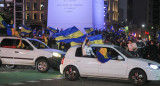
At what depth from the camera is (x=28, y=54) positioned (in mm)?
16203

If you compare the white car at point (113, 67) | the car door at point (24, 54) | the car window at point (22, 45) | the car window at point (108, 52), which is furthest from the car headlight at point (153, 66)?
the car window at point (22, 45)

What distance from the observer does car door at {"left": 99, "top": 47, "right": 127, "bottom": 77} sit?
12.2 metres

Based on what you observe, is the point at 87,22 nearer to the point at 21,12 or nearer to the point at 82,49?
the point at 21,12

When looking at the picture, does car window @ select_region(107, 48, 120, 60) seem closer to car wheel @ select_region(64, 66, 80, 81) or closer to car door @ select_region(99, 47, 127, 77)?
car door @ select_region(99, 47, 127, 77)

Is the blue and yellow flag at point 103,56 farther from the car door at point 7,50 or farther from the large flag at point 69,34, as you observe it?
the car door at point 7,50

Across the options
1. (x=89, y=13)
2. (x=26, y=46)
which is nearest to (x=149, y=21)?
(x=89, y=13)

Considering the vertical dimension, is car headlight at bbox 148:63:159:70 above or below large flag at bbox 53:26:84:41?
below

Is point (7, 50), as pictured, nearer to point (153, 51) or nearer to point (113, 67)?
point (113, 67)

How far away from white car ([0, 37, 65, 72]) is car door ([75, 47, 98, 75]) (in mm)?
3059

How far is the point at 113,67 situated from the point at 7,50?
628 centimetres

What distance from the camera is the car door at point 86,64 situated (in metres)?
12.7

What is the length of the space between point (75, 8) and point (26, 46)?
14.0 metres

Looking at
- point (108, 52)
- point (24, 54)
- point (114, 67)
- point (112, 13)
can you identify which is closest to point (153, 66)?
point (114, 67)

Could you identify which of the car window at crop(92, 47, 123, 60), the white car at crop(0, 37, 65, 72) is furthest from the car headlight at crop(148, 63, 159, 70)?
the white car at crop(0, 37, 65, 72)
